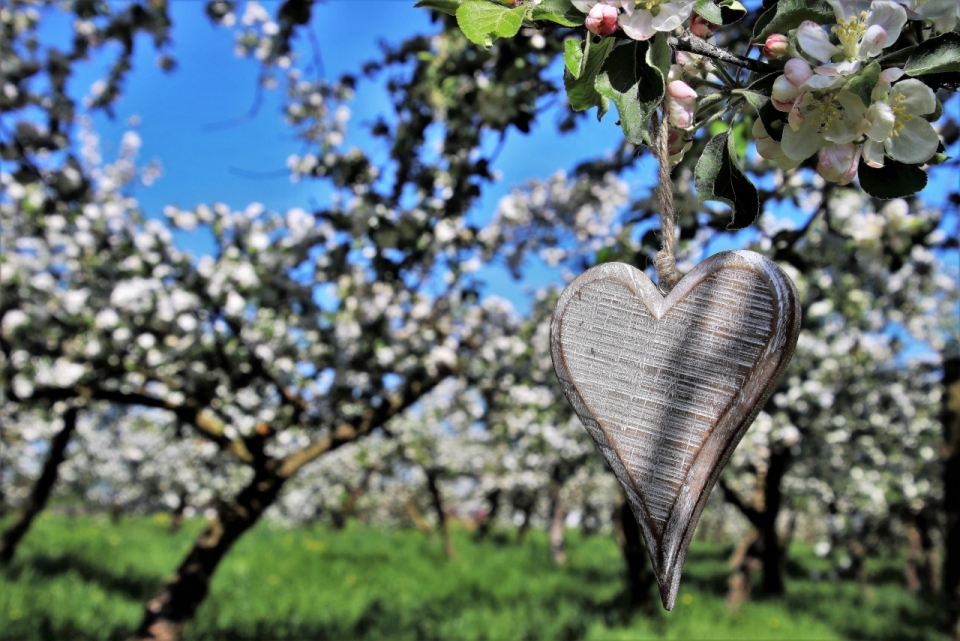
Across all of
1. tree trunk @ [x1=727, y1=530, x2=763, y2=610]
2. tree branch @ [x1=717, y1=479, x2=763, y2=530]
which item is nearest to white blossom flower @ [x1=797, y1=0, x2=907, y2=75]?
tree branch @ [x1=717, y1=479, x2=763, y2=530]

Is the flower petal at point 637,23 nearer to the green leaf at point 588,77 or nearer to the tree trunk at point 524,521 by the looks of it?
the green leaf at point 588,77

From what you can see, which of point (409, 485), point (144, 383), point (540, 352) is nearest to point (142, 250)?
point (144, 383)

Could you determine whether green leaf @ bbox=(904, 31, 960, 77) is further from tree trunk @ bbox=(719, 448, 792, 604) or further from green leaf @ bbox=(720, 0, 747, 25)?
tree trunk @ bbox=(719, 448, 792, 604)

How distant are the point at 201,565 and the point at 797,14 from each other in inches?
153

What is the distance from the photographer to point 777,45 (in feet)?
2.34

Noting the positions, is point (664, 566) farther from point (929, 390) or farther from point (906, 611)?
point (906, 611)

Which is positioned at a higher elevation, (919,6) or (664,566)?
(919,6)

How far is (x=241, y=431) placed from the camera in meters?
4.05

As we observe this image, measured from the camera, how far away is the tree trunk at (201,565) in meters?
3.72

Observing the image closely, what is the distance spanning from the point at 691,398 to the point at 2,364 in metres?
3.60

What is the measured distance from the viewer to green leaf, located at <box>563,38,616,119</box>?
0.68 metres

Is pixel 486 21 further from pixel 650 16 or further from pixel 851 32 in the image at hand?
pixel 851 32

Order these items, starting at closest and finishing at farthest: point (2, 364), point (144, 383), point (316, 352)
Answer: point (2, 364), point (144, 383), point (316, 352)

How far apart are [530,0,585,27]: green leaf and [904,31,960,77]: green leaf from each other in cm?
31
